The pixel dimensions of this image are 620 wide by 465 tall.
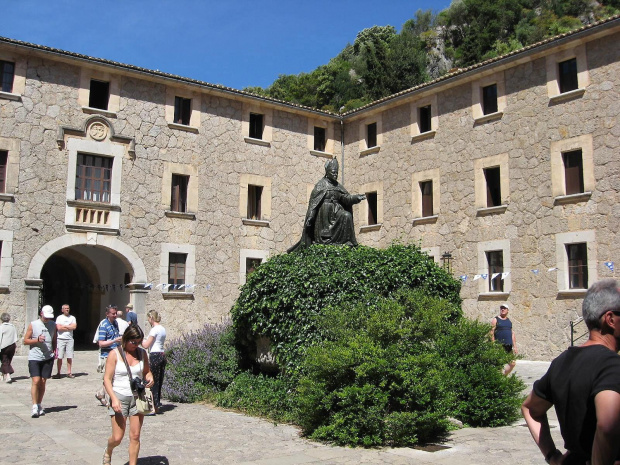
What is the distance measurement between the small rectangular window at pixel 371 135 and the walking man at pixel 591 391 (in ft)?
75.7

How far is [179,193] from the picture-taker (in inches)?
886

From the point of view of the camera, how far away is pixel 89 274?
23.8 meters

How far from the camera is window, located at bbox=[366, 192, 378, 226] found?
25109 mm

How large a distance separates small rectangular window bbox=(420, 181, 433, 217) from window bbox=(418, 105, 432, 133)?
7.21 feet

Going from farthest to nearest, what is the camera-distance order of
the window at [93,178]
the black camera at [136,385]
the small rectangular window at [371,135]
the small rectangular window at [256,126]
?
the small rectangular window at [371,135] < the small rectangular window at [256,126] < the window at [93,178] < the black camera at [136,385]

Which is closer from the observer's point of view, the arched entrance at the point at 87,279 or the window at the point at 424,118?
the arched entrance at the point at 87,279

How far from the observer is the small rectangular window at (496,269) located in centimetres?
2010

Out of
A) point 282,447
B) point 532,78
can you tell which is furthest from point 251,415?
point 532,78

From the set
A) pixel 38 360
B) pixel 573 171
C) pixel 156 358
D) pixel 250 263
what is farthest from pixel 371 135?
pixel 38 360

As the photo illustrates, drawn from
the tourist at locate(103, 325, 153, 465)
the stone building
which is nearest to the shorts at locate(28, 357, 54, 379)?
the tourist at locate(103, 325, 153, 465)

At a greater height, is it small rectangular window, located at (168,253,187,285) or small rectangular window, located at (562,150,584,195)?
small rectangular window, located at (562,150,584,195)

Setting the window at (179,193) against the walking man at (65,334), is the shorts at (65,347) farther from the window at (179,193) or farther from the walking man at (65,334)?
the window at (179,193)

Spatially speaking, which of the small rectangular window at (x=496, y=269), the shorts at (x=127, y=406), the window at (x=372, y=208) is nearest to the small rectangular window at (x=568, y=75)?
the small rectangular window at (x=496, y=269)

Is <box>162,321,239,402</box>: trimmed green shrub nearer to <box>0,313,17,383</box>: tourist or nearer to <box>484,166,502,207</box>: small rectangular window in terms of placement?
<box>0,313,17,383</box>: tourist
